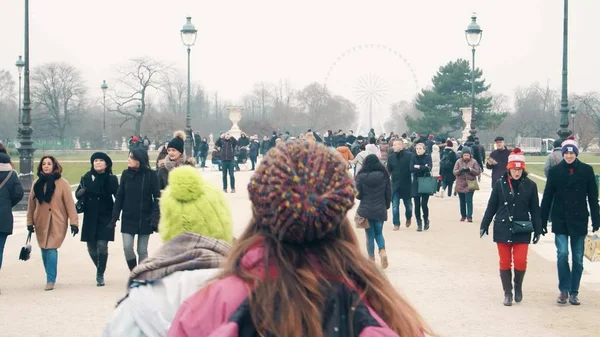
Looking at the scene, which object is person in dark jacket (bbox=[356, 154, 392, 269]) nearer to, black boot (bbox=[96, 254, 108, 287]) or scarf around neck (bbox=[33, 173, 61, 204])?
black boot (bbox=[96, 254, 108, 287])

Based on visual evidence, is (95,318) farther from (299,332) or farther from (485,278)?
(299,332)

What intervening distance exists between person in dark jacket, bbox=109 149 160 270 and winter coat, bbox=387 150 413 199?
7.23 m

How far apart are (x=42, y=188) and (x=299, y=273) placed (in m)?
8.98

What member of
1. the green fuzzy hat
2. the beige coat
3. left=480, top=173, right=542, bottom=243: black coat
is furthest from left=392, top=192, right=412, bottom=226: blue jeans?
the green fuzzy hat

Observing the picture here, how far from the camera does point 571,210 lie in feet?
31.4

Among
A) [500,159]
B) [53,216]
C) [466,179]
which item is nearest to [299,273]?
[53,216]

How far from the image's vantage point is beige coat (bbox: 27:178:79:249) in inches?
423

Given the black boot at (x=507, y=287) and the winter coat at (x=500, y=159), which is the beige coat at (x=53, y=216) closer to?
the black boot at (x=507, y=287)

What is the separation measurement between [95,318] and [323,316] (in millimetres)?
6886

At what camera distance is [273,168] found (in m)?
2.46

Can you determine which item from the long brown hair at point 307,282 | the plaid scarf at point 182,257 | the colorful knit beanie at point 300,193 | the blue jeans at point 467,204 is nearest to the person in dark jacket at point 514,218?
Answer: the plaid scarf at point 182,257

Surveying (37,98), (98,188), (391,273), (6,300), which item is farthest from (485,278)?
(37,98)

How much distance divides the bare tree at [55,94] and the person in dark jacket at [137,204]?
8514 cm

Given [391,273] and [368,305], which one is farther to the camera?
[391,273]
